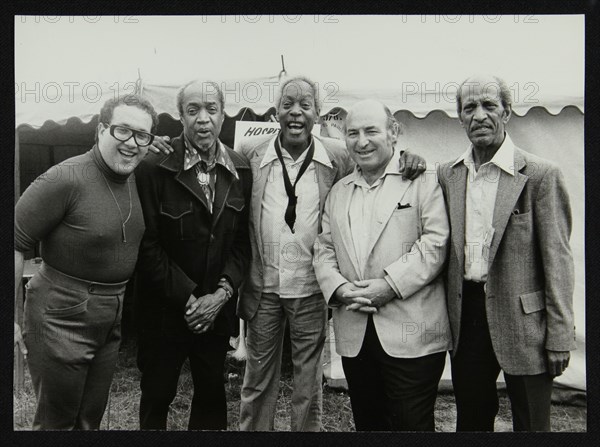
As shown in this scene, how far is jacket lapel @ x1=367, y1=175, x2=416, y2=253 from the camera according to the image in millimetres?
2857

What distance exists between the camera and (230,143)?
3.09m

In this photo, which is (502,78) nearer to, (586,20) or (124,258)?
(586,20)

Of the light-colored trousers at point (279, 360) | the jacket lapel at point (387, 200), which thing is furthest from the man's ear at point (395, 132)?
the light-colored trousers at point (279, 360)

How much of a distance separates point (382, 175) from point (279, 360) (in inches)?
41.7

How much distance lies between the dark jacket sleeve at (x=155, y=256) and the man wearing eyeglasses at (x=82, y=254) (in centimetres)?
4

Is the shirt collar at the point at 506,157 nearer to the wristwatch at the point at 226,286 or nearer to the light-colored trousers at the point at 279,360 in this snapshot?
the light-colored trousers at the point at 279,360

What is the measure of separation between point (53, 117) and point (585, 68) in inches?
108

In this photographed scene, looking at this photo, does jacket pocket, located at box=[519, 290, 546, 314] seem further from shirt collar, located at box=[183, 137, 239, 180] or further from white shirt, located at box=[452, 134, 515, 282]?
shirt collar, located at box=[183, 137, 239, 180]

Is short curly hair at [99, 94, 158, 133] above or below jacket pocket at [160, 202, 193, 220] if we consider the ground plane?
above

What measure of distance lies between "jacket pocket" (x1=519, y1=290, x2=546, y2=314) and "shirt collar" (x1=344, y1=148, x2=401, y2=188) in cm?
82

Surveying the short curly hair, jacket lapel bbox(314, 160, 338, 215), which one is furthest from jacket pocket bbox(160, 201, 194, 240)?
jacket lapel bbox(314, 160, 338, 215)

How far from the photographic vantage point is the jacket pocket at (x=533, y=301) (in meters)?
2.85

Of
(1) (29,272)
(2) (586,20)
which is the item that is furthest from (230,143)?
(2) (586,20)

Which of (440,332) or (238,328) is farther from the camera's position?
(238,328)
